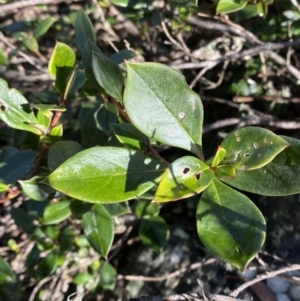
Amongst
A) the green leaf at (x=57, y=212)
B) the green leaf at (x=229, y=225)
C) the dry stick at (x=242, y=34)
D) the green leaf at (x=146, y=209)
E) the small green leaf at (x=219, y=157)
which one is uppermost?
the small green leaf at (x=219, y=157)

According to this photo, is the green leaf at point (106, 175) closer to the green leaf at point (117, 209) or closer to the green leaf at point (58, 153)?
the green leaf at point (58, 153)

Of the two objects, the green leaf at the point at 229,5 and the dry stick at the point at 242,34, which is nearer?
the green leaf at the point at 229,5

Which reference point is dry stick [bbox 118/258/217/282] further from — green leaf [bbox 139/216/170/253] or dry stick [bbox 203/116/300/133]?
dry stick [bbox 203/116/300/133]

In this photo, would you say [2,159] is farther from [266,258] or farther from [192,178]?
[266,258]

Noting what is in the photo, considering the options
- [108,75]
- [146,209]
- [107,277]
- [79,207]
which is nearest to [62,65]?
[108,75]

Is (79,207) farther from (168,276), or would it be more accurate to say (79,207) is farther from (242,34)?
(242,34)

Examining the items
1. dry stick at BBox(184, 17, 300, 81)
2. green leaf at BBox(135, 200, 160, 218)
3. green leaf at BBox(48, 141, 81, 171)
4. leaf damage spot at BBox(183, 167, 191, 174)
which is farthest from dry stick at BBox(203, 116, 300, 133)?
leaf damage spot at BBox(183, 167, 191, 174)

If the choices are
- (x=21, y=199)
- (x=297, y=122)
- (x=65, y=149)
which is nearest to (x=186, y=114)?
(x=65, y=149)

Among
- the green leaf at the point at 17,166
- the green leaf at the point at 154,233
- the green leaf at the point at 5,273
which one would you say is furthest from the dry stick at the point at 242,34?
the green leaf at the point at 5,273

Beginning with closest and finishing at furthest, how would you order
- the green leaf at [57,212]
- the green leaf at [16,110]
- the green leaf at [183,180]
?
the green leaf at [183,180] → the green leaf at [16,110] → the green leaf at [57,212]
